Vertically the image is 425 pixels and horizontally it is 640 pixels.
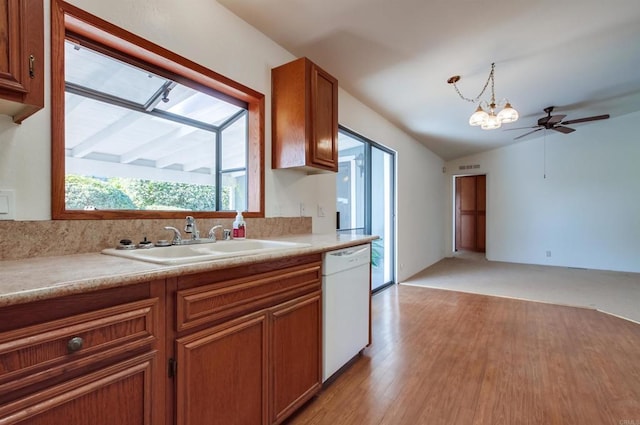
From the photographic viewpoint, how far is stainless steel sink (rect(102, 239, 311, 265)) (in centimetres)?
111

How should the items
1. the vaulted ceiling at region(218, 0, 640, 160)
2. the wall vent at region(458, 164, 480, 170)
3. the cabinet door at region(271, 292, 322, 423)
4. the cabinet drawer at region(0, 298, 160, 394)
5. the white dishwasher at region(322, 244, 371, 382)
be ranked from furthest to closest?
1. the wall vent at region(458, 164, 480, 170)
2. the vaulted ceiling at region(218, 0, 640, 160)
3. the white dishwasher at region(322, 244, 371, 382)
4. the cabinet door at region(271, 292, 322, 423)
5. the cabinet drawer at region(0, 298, 160, 394)

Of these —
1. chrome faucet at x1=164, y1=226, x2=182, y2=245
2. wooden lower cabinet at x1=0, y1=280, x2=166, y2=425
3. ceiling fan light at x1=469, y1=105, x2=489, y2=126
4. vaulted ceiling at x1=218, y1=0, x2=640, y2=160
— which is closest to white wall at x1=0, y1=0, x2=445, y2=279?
vaulted ceiling at x1=218, y1=0, x2=640, y2=160

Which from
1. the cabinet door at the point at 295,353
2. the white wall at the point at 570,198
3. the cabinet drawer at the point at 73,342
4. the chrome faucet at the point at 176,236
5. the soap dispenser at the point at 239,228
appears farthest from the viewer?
the white wall at the point at 570,198

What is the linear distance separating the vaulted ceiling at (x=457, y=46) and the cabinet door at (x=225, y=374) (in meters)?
2.01

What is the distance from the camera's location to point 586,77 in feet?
11.9

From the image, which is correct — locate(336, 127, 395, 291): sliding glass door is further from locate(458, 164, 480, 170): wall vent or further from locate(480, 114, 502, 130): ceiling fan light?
locate(458, 164, 480, 170): wall vent

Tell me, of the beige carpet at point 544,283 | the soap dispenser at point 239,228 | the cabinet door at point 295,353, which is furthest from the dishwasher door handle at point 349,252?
the beige carpet at point 544,283

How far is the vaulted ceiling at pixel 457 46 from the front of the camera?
209 cm

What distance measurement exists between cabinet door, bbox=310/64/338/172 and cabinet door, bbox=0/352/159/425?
1668 mm

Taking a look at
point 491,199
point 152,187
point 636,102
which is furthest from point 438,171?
point 152,187

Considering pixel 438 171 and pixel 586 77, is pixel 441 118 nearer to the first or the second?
pixel 586 77

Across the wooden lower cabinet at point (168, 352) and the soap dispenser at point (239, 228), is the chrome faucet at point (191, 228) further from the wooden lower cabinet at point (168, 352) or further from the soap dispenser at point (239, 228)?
the wooden lower cabinet at point (168, 352)

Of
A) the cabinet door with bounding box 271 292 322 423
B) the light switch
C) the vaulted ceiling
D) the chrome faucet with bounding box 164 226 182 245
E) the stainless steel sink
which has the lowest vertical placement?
the cabinet door with bounding box 271 292 322 423

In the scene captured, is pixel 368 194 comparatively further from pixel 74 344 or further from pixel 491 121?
pixel 74 344
